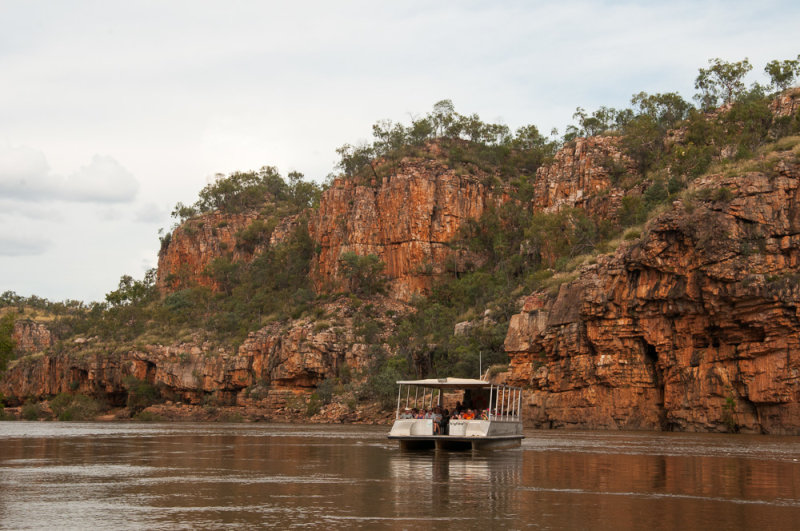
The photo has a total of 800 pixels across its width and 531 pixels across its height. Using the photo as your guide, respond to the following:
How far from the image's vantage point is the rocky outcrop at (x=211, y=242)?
12406cm

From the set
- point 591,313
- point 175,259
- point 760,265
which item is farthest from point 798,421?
point 175,259

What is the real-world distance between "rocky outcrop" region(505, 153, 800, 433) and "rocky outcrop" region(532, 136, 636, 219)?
2704 centimetres

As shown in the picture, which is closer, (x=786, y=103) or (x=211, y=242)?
(x=786, y=103)

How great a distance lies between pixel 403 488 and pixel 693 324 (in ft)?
127

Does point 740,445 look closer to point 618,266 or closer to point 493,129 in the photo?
point 618,266

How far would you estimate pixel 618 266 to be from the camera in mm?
59594

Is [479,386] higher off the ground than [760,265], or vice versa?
[760,265]

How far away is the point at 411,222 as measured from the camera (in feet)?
335

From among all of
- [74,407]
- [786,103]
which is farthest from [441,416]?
[74,407]

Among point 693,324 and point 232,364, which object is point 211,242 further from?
point 693,324

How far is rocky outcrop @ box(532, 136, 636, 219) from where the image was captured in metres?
88.5

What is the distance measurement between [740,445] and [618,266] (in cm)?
2040

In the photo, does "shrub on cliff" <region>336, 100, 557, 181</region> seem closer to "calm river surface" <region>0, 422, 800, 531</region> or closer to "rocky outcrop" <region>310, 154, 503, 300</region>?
"rocky outcrop" <region>310, 154, 503, 300</region>

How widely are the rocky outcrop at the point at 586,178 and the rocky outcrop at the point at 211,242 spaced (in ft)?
138
